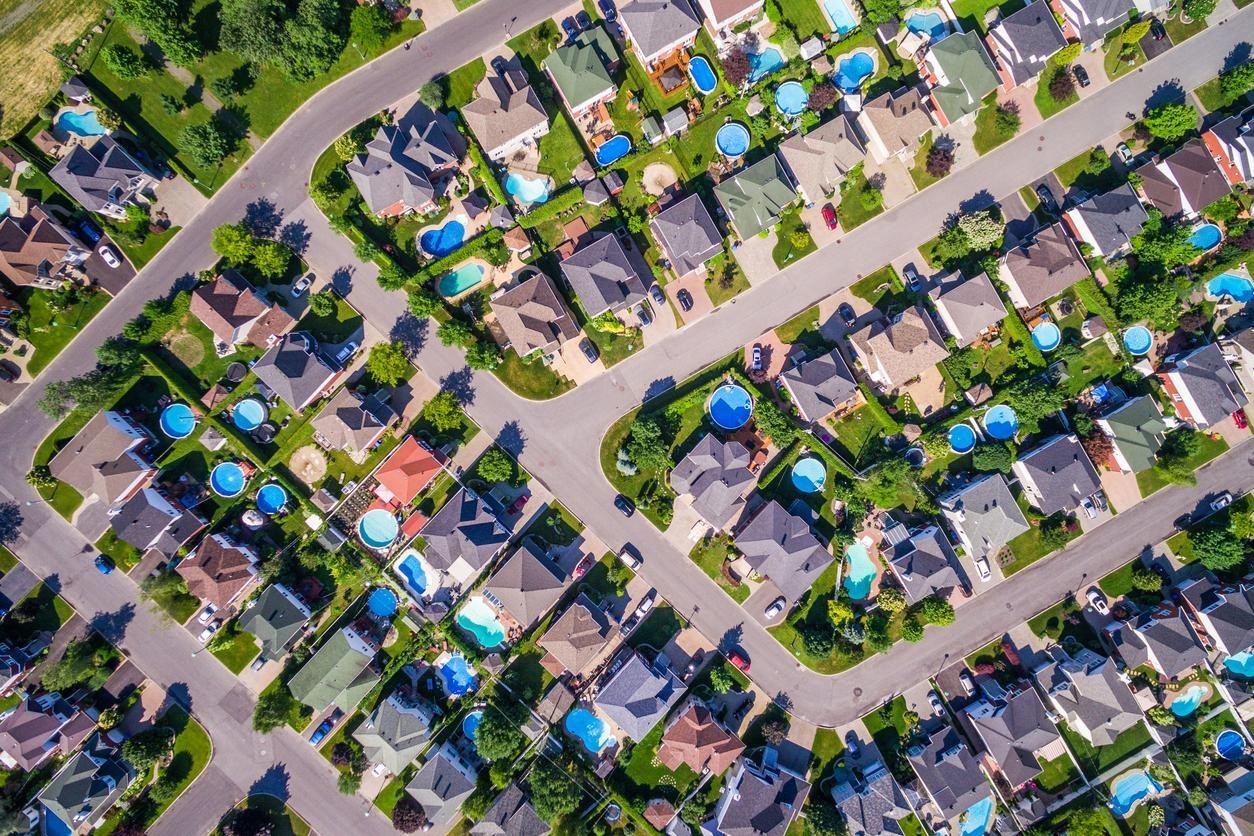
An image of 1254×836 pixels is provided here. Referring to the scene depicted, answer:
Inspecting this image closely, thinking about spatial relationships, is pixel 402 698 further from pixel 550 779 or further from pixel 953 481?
pixel 953 481

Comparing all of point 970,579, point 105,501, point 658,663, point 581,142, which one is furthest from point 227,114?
point 970,579

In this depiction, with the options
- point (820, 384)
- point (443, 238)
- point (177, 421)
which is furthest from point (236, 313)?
point (820, 384)

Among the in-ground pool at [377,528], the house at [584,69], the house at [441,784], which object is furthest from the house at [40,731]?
the house at [584,69]

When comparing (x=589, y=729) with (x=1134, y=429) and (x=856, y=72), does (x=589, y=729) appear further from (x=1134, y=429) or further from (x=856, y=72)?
(x=856, y=72)

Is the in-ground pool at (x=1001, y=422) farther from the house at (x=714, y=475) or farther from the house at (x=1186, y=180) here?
the house at (x=1186, y=180)

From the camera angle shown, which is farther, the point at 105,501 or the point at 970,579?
the point at 970,579

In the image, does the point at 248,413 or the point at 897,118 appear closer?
the point at 897,118

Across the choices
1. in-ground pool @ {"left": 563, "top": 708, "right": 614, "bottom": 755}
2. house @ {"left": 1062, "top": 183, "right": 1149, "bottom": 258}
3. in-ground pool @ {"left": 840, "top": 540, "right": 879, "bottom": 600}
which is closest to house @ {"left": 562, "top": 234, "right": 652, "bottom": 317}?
in-ground pool @ {"left": 840, "top": 540, "right": 879, "bottom": 600}
